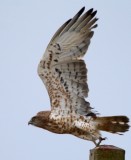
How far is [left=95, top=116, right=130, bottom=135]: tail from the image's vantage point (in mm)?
6895

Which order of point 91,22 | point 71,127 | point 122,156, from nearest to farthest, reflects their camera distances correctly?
point 122,156 < point 71,127 < point 91,22

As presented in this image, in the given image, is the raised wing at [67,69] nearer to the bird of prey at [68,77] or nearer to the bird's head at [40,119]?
the bird of prey at [68,77]

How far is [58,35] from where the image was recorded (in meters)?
7.91

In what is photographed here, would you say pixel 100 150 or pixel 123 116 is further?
pixel 123 116

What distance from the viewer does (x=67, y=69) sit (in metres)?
7.85

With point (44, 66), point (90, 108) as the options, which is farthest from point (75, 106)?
point (44, 66)

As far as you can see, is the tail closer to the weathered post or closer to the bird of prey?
the bird of prey

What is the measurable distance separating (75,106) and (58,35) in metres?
1.25

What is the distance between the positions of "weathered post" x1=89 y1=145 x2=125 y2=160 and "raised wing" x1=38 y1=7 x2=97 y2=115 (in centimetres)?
396

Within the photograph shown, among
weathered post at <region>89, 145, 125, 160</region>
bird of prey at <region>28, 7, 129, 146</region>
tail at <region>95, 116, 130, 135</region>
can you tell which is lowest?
weathered post at <region>89, 145, 125, 160</region>

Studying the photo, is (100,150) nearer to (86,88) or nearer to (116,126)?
(116,126)

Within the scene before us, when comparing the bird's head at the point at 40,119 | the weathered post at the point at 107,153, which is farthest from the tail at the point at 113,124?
the weathered post at the point at 107,153

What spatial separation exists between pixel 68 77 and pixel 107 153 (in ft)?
14.1

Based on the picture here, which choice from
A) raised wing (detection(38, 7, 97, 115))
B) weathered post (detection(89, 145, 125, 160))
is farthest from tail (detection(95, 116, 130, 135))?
weathered post (detection(89, 145, 125, 160))
